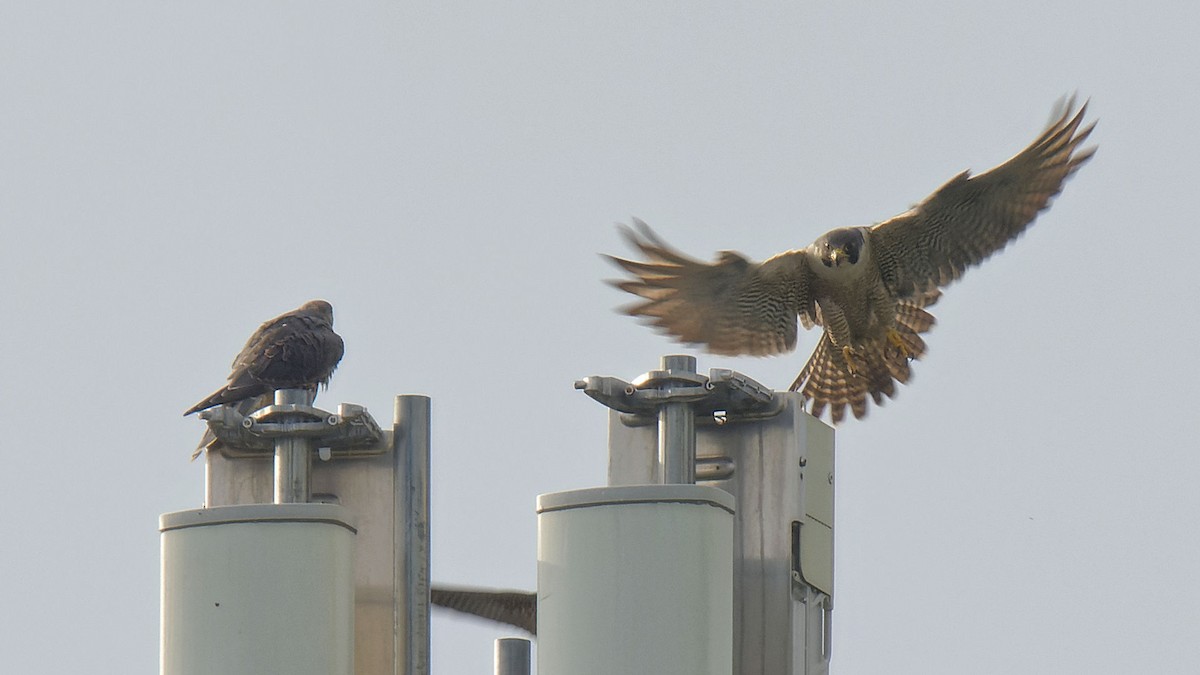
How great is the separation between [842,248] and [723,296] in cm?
58

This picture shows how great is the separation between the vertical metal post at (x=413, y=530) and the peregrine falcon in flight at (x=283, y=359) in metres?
3.50

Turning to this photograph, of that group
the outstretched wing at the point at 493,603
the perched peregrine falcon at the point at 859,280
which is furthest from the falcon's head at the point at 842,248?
the outstretched wing at the point at 493,603

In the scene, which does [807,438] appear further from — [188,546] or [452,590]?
[452,590]

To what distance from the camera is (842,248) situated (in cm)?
967

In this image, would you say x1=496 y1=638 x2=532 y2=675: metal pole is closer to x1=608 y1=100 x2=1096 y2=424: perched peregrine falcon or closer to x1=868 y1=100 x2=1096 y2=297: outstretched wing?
x1=608 y1=100 x2=1096 y2=424: perched peregrine falcon

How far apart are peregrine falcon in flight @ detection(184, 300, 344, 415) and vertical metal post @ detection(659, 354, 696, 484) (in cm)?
405

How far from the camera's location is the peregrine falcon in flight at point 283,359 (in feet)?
29.1

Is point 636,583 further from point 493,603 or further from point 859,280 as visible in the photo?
point 859,280

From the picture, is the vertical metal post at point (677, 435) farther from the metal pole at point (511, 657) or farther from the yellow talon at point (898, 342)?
the yellow talon at point (898, 342)

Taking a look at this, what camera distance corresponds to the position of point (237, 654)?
471 centimetres

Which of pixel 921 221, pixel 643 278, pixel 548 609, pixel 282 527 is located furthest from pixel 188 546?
pixel 921 221

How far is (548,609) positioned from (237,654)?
2.32 feet

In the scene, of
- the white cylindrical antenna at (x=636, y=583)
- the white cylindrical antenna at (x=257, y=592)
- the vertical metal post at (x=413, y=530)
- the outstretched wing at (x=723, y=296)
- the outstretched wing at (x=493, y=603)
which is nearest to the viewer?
the white cylindrical antenna at (x=636, y=583)

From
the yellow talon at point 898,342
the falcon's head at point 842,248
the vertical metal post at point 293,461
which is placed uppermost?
the falcon's head at point 842,248
